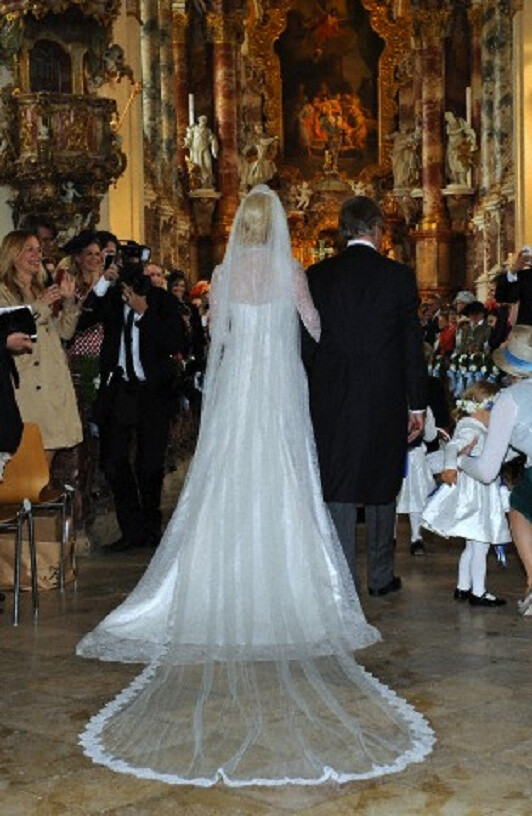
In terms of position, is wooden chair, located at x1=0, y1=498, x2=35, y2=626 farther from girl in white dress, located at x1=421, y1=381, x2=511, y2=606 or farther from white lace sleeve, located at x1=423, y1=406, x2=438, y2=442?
white lace sleeve, located at x1=423, y1=406, x2=438, y2=442

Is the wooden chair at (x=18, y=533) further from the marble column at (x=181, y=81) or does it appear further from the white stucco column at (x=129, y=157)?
the marble column at (x=181, y=81)

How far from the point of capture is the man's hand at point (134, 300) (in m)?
10.2

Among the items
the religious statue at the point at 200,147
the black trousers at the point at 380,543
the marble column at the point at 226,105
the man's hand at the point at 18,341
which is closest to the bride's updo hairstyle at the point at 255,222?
the man's hand at the point at 18,341

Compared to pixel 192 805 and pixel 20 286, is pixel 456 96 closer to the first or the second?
pixel 20 286

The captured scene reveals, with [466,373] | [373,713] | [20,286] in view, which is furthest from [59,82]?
[373,713]

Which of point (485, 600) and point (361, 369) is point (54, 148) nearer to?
point (361, 369)

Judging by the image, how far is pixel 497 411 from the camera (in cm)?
731

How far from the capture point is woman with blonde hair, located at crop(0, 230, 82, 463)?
8.70 m

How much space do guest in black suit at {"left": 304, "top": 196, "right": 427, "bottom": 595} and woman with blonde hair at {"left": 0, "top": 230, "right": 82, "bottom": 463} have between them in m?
1.81

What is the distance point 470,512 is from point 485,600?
1.54 ft

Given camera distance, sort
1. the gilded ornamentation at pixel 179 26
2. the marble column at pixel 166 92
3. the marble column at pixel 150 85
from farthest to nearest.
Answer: the gilded ornamentation at pixel 179 26
the marble column at pixel 166 92
the marble column at pixel 150 85

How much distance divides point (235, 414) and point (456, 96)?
2888cm

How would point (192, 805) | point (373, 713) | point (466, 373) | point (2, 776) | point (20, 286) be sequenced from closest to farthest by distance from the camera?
point (192, 805) < point (2, 776) < point (373, 713) < point (20, 286) < point (466, 373)

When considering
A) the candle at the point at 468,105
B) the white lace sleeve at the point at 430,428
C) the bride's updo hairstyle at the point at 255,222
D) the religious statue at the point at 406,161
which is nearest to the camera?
the bride's updo hairstyle at the point at 255,222
